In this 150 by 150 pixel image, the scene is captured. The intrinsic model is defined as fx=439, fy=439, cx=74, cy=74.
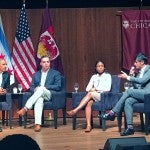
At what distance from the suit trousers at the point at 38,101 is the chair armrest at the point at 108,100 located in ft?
3.17

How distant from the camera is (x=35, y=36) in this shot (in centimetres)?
918

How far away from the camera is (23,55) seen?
29.2 feet

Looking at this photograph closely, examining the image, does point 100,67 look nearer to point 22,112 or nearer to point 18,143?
point 22,112

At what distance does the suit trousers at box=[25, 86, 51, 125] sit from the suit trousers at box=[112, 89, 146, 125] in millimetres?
1285

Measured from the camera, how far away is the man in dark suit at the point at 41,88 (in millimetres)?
7371

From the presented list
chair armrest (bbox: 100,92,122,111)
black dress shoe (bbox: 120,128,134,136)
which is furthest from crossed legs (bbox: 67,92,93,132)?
black dress shoe (bbox: 120,128,134,136)

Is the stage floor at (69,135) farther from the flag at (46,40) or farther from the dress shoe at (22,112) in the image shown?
the flag at (46,40)

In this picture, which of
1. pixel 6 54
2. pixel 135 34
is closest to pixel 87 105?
pixel 6 54

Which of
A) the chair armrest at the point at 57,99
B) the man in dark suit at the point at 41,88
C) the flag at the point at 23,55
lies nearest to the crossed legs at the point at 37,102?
the man in dark suit at the point at 41,88

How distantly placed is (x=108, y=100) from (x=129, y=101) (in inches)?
20.5

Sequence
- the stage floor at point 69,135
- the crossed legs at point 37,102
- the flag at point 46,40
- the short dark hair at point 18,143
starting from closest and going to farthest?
the short dark hair at point 18,143 → the stage floor at point 69,135 → the crossed legs at point 37,102 → the flag at point 46,40

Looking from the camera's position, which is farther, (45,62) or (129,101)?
(45,62)
